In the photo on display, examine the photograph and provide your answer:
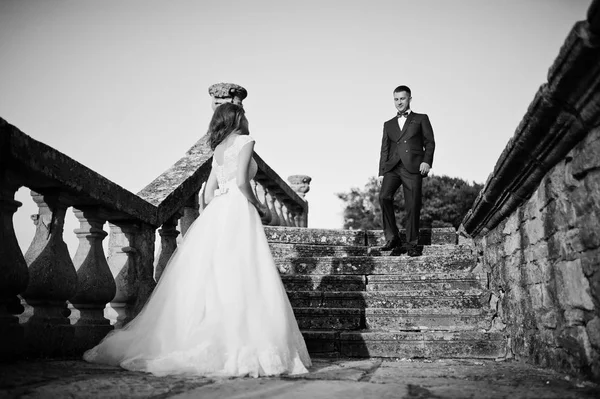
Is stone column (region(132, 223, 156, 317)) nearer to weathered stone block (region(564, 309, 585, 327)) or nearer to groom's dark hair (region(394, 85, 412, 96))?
weathered stone block (region(564, 309, 585, 327))

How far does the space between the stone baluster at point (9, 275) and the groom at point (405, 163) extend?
423cm

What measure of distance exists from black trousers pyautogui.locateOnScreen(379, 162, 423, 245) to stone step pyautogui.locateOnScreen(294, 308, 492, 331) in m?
1.45

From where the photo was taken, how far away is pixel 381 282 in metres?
5.60

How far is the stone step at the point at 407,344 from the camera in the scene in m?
4.41

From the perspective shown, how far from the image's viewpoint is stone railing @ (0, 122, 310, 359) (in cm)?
295

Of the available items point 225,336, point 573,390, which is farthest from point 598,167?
point 225,336

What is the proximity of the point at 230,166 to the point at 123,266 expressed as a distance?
1.34 m

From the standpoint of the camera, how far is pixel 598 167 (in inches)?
98.7

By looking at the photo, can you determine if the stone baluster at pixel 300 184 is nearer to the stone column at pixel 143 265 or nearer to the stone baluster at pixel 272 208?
the stone baluster at pixel 272 208

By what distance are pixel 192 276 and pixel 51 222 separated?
1.01 m

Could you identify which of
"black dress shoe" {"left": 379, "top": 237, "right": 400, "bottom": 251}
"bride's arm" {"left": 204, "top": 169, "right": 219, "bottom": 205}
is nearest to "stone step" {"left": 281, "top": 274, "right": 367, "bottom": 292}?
"black dress shoe" {"left": 379, "top": 237, "right": 400, "bottom": 251}

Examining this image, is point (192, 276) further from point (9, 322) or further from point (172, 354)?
point (9, 322)

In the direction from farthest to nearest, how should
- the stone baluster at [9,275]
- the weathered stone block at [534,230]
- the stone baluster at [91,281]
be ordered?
the stone baluster at [91,281] < the weathered stone block at [534,230] < the stone baluster at [9,275]


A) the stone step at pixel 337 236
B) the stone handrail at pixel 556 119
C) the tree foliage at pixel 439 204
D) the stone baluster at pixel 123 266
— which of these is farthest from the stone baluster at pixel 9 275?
the tree foliage at pixel 439 204
